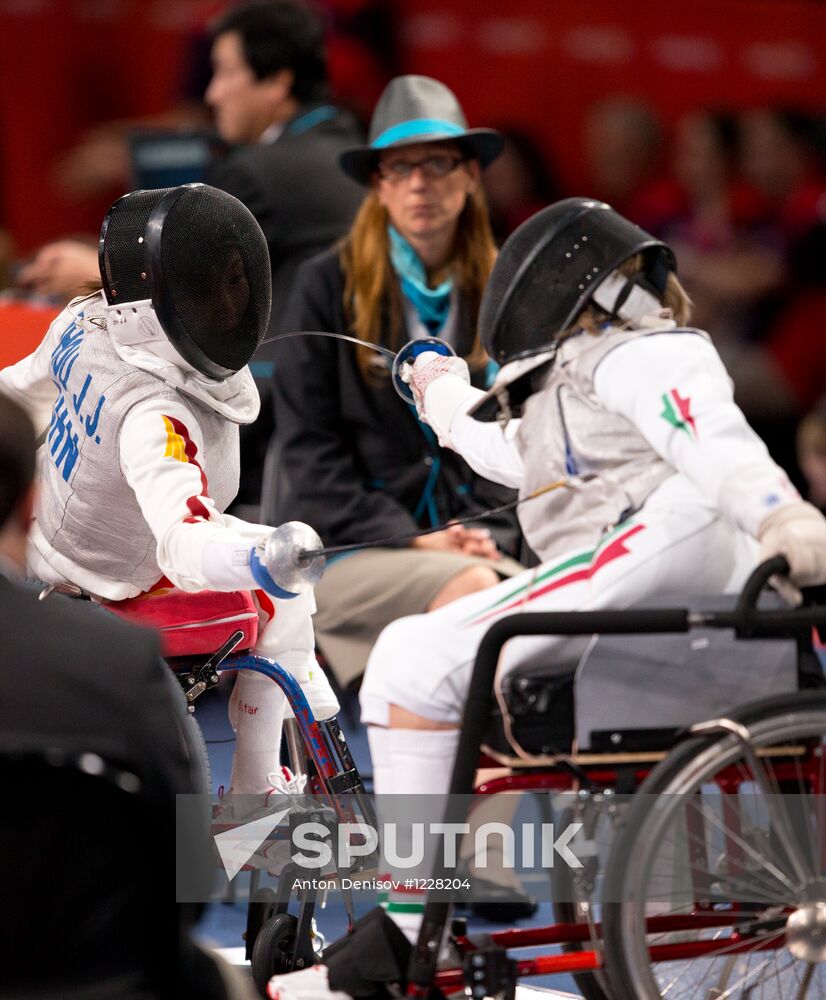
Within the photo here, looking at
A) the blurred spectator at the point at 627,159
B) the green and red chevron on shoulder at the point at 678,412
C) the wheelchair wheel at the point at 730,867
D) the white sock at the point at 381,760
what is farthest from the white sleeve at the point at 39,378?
the blurred spectator at the point at 627,159

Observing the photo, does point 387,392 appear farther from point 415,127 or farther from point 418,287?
point 415,127

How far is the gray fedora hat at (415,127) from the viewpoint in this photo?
4055 mm

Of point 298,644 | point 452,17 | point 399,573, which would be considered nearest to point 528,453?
point 298,644

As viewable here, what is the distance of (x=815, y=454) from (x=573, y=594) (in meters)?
3.46

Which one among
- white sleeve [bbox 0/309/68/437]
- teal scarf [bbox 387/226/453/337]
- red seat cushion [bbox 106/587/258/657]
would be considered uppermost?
teal scarf [bbox 387/226/453/337]

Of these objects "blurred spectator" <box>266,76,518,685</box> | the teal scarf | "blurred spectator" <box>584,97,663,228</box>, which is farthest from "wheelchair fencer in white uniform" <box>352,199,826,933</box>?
"blurred spectator" <box>584,97,663,228</box>

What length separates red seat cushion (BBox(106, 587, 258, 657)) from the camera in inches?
120

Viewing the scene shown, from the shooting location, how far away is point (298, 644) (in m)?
3.19

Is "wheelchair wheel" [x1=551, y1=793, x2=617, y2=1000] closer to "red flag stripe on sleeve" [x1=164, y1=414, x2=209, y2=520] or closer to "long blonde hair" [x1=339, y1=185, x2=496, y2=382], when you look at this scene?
"red flag stripe on sleeve" [x1=164, y1=414, x2=209, y2=520]

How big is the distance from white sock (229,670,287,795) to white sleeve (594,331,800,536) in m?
0.80

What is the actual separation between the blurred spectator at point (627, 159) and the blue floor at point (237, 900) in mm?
3124

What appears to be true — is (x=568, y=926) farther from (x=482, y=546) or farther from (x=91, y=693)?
(x=482, y=546)

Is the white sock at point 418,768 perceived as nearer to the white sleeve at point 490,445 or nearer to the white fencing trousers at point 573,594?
the white fencing trousers at point 573,594

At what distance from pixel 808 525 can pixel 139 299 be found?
1147 millimetres
